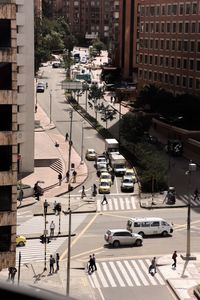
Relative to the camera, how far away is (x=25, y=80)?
66500mm

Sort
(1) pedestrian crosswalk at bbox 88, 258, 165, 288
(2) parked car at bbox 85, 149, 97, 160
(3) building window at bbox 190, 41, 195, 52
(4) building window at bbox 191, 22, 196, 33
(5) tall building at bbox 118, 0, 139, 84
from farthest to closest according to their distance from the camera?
(5) tall building at bbox 118, 0, 139, 84 → (3) building window at bbox 190, 41, 195, 52 → (4) building window at bbox 191, 22, 196, 33 → (2) parked car at bbox 85, 149, 97, 160 → (1) pedestrian crosswalk at bbox 88, 258, 165, 288

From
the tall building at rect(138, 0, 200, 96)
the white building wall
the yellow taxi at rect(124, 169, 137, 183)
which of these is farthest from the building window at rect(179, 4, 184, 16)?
the yellow taxi at rect(124, 169, 137, 183)

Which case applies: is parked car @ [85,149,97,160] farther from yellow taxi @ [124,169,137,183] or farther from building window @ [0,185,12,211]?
building window @ [0,185,12,211]

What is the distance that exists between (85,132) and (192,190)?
1304 inches

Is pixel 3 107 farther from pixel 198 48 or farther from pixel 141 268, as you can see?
pixel 198 48

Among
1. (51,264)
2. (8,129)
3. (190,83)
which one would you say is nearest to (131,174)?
(51,264)

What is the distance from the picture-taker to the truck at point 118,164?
7012 centimetres

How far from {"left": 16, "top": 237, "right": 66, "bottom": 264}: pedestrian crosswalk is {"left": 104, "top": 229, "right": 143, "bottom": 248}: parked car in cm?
391

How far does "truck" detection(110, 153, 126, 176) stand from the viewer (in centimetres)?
7012

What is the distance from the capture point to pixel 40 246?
46594 millimetres

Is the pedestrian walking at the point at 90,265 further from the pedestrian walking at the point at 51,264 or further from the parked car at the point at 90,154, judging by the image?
the parked car at the point at 90,154

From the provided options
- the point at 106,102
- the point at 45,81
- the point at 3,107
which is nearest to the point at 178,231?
the point at 3,107

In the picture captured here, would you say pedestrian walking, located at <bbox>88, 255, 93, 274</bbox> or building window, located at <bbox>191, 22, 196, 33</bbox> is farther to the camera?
building window, located at <bbox>191, 22, 196, 33</bbox>

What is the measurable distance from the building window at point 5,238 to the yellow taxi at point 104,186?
3342 centimetres
